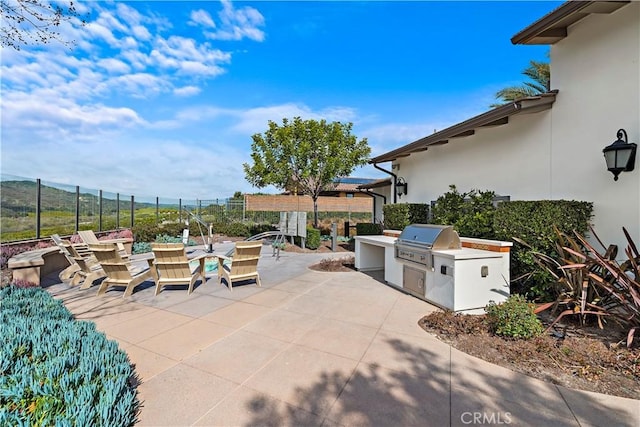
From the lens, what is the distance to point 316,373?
286 cm

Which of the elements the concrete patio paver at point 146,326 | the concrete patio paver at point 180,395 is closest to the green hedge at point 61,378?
the concrete patio paver at point 180,395

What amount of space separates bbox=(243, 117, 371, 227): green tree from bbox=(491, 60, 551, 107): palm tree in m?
6.76

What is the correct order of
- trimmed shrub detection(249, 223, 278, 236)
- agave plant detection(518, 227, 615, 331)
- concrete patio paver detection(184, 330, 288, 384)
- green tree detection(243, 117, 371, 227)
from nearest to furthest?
concrete patio paver detection(184, 330, 288, 384) < agave plant detection(518, 227, 615, 331) < green tree detection(243, 117, 371, 227) < trimmed shrub detection(249, 223, 278, 236)

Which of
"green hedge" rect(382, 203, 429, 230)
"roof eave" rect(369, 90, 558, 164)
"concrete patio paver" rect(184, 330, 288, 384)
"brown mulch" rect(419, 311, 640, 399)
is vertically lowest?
"concrete patio paver" rect(184, 330, 288, 384)

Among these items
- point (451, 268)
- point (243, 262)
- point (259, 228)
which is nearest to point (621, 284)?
point (451, 268)

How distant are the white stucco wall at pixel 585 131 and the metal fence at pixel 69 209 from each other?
40.6 feet

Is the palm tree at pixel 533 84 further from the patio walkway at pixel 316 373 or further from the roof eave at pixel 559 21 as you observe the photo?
the patio walkway at pixel 316 373

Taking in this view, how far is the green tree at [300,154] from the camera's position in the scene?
13656mm

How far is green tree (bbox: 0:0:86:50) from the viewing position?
3615 mm

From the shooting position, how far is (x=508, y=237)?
5.24 m

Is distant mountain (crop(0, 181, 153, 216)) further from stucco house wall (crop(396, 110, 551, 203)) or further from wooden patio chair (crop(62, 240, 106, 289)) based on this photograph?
stucco house wall (crop(396, 110, 551, 203))

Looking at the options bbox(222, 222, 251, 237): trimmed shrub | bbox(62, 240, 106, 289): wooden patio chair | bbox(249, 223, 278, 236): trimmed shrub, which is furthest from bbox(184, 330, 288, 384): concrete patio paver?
bbox(222, 222, 251, 237): trimmed shrub

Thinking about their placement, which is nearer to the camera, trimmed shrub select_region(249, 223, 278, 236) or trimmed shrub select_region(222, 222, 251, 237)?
trimmed shrub select_region(222, 222, 251, 237)

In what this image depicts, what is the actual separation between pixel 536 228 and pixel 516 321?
2.03 m
